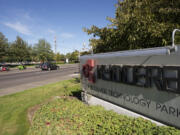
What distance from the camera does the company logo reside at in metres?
5.89

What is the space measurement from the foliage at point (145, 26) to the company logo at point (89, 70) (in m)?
1.46

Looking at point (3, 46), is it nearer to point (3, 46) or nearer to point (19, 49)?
point (3, 46)

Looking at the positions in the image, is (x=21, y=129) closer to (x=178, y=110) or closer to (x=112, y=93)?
(x=112, y=93)

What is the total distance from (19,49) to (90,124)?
44.3m

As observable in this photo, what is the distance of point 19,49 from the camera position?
4103 cm

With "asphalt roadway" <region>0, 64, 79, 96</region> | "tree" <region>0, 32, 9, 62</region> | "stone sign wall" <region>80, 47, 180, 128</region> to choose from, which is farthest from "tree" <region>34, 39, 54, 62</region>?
"stone sign wall" <region>80, 47, 180, 128</region>

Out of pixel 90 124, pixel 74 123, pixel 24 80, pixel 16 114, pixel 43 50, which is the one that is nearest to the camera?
pixel 90 124

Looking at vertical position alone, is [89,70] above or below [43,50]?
below

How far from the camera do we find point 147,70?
3.68 metres

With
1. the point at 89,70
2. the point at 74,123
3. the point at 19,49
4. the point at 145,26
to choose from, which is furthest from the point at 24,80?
the point at 19,49

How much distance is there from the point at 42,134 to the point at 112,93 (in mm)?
2864

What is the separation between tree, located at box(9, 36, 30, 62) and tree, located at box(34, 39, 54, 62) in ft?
27.2

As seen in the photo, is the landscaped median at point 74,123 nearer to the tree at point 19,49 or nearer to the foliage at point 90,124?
the foliage at point 90,124

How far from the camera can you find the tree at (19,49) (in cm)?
3966
